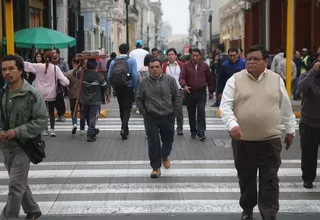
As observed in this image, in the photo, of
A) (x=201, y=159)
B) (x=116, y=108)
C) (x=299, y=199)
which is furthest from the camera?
(x=116, y=108)

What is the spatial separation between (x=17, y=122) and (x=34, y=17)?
19169mm

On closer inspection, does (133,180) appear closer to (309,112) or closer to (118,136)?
(309,112)

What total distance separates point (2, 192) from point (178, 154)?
11.7 feet

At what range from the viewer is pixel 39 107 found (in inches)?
225

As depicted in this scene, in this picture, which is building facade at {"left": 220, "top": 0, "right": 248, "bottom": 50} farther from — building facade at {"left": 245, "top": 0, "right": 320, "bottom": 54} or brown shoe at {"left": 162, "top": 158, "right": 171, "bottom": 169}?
brown shoe at {"left": 162, "top": 158, "right": 171, "bottom": 169}

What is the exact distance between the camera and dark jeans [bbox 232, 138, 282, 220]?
5.73m

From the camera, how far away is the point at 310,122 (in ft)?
24.5

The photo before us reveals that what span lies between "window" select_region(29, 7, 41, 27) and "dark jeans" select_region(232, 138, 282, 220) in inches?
738

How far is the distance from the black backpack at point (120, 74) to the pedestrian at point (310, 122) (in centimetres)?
498

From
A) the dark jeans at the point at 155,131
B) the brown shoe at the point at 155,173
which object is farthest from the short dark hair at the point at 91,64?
the brown shoe at the point at 155,173

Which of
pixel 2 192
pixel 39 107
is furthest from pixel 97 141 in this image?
pixel 39 107

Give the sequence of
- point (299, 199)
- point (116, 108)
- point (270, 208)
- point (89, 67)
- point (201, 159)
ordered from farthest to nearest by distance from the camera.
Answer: point (116, 108), point (89, 67), point (201, 159), point (299, 199), point (270, 208)

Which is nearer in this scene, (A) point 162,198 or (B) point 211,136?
(A) point 162,198

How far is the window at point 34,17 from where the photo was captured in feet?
77.0
